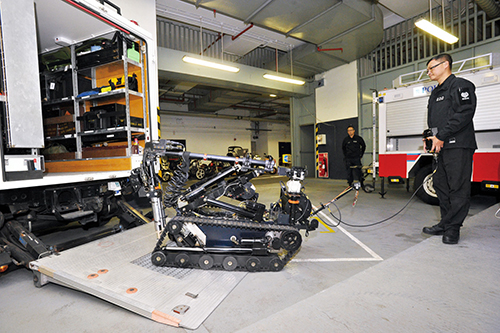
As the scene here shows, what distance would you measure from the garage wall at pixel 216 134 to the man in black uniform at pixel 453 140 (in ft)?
54.0

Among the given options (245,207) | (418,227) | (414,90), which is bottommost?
(418,227)

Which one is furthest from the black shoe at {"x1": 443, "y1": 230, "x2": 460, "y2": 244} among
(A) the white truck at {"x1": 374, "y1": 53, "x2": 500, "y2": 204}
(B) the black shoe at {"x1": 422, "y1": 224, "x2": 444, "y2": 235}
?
(A) the white truck at {"x1": 374, "y1": 53, "x2": 500, "y2": 204}

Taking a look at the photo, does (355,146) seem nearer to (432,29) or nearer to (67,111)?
(432,29)

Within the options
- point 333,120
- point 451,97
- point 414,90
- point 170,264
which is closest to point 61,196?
point 170,264

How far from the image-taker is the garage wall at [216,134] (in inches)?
711

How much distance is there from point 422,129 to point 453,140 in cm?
336

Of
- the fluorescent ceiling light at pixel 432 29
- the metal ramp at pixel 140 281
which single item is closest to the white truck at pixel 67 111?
the metal ramp at pixel 140 281

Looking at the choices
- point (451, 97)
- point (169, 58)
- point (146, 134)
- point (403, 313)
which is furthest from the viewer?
point (169, 58)

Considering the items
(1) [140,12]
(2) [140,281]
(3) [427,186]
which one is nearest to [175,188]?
(2) [140,281]

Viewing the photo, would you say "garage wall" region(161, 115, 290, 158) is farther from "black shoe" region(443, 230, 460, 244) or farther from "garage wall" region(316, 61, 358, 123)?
"black shoe" region(443, 230, 460, 244)

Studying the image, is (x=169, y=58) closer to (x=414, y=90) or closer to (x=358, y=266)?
(x=414, y=90)

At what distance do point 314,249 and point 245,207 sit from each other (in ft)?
3.52

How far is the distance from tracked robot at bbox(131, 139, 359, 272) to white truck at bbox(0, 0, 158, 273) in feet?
3.12

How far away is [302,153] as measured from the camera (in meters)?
12.8
